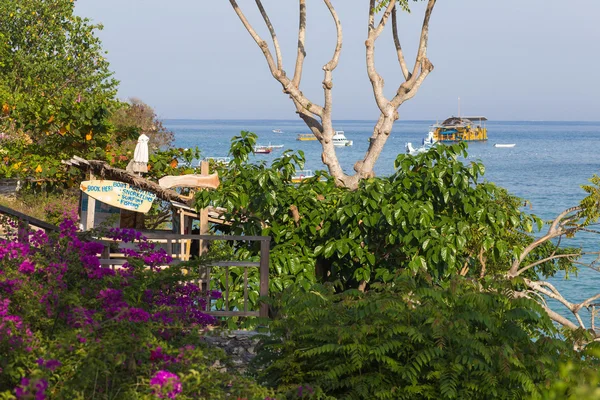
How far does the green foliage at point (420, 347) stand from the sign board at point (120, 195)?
654cm

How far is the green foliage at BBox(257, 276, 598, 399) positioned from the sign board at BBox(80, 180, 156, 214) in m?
6.54

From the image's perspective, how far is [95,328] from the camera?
14.8ft

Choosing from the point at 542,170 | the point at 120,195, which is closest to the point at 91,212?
the point at 120,195

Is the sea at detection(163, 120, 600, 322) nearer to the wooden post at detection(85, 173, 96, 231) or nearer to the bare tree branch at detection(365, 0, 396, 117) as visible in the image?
the bare tree branch at detection(365, 0, 396, 117)

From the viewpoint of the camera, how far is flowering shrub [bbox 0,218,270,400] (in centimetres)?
419

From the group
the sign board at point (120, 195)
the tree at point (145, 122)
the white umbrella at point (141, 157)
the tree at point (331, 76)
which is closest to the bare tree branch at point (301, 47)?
the tree at point (331, 76)

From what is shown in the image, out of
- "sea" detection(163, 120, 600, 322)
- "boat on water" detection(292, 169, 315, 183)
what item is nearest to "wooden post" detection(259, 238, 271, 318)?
"boat on water" detection(292, 169, 315, 183)

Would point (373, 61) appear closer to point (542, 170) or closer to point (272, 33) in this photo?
point (272, 33)

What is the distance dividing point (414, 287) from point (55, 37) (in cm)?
2865

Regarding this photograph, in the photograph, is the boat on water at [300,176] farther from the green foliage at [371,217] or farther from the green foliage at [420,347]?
the green foliage at [420,347]

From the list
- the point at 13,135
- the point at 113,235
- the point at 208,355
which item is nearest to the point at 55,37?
the point at 13,135

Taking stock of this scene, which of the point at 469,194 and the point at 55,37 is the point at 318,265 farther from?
the point at 55,37

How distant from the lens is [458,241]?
9.41m

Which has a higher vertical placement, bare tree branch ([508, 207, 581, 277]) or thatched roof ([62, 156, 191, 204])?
thatched roof ([62, 156, 191, 204])
